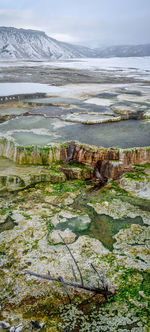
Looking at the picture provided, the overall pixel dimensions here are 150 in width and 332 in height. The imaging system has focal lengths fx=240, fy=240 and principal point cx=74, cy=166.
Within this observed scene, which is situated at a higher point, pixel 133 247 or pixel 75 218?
pixel 75 218

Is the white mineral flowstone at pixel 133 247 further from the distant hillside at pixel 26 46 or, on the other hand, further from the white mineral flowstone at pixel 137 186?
the distant hillside at pixel 26 46

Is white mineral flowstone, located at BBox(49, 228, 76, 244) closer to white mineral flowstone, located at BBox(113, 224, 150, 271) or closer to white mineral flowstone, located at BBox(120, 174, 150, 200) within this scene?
white mineral flowstone, located at BBox(113, 224, 150, 271)

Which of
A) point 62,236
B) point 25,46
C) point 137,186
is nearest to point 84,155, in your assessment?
point 137,186

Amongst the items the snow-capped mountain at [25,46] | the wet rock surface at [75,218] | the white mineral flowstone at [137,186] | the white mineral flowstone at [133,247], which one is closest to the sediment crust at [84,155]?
the wet rock surface at [75,218]

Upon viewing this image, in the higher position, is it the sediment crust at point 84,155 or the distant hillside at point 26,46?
the distant hillside at point 26,46

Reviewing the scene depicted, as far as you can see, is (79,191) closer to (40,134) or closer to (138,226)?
(138,226)

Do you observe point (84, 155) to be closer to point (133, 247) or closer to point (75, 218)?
point (75, 218)

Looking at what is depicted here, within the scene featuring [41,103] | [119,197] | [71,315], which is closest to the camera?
[71,315]

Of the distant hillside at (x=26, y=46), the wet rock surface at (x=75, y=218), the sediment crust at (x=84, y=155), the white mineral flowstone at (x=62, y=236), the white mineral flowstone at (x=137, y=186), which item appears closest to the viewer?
the wet rock surface at (x=75, y=218)

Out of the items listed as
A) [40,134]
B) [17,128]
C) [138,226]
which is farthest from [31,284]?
[17,128]

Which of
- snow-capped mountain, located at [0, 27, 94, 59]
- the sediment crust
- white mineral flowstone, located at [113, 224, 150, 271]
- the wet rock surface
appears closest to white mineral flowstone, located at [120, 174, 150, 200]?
the wet rock surface

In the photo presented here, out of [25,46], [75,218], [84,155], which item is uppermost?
[25,46]
